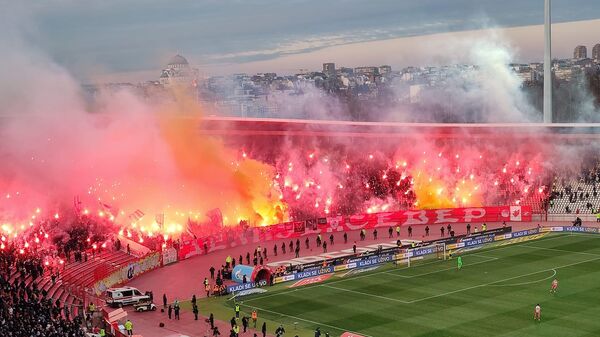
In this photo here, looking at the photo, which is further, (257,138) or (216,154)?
(257,138)

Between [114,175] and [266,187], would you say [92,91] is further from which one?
[266,187]

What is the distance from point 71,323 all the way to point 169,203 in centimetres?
3130

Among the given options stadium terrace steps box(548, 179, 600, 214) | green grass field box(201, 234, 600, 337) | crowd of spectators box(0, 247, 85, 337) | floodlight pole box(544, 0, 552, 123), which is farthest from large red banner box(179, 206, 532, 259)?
crowd of spectators box(0, 247, 85, 337)

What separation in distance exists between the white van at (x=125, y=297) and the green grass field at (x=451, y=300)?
334cm

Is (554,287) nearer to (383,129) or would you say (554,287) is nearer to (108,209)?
(108,209)

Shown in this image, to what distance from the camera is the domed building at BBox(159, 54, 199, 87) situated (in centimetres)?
7300

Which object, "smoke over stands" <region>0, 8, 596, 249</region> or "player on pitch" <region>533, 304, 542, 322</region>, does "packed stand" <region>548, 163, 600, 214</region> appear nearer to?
"smoke over stands" <region>0, 8, 596, 249</region>

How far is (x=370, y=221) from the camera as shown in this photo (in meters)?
67.4

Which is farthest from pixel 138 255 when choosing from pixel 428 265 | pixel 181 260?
pixel 428 265

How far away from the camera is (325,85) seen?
298 feet

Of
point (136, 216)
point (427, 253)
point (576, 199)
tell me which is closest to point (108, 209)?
point (136, 216)

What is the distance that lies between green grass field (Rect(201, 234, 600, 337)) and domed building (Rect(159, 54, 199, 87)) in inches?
1108

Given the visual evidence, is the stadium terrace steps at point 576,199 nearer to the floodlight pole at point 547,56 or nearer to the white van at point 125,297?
the floodlight pole at point 547,56

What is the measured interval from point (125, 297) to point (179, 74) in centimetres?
3344
